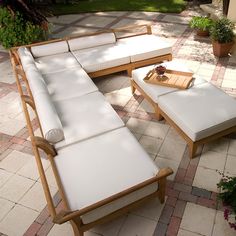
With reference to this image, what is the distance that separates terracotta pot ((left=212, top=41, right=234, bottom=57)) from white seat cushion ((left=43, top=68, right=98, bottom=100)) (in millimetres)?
3942

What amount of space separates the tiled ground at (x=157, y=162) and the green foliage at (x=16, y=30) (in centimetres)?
156

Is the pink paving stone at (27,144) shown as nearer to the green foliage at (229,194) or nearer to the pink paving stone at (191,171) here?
the pink paving stone at (191,171)

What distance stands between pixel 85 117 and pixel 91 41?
11.0ft

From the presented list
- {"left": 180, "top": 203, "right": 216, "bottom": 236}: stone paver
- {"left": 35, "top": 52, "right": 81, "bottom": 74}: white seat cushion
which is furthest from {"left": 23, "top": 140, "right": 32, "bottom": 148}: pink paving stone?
{"left": 180, "top": 203, "right": 216, "bottom": 236}: stone paver

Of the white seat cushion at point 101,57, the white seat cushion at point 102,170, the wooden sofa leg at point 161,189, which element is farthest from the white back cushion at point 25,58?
the wooden sofa leg at point 161,189

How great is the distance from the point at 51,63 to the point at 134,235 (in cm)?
453

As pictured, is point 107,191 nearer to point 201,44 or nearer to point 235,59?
point 235,59

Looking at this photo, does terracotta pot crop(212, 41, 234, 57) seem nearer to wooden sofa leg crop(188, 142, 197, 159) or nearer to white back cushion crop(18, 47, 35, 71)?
wooden sofa leg crop(188, 142, 197, 159)

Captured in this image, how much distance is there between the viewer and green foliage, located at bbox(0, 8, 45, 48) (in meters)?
7.78

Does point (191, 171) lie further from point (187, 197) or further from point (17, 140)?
point (17, 140)

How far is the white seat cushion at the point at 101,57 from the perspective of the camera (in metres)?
6.32

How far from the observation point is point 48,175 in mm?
4273

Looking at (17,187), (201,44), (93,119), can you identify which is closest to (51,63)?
(93,119)

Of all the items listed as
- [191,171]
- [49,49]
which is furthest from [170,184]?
[49,49]
